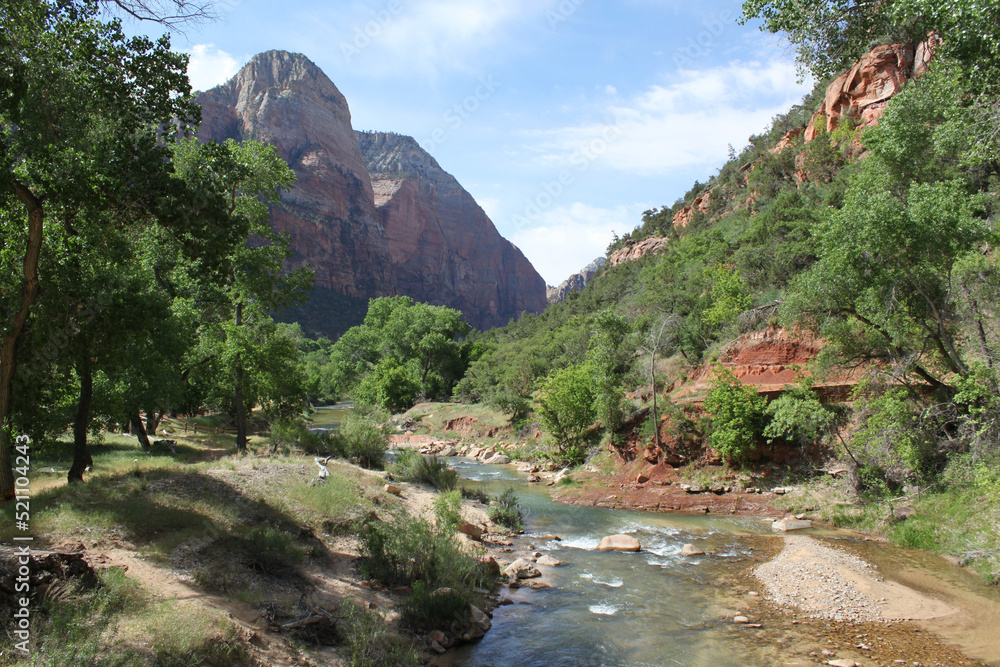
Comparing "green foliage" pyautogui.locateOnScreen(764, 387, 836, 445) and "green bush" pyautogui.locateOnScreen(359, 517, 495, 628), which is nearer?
"green bush" pyautogui.locateOnScreen(359, 517, 495, 628)

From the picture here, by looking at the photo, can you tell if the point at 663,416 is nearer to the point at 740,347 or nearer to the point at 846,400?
the point at 740,347

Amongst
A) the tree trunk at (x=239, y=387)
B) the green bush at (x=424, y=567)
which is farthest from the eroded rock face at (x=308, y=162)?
the green bush at (x=424, y=567)

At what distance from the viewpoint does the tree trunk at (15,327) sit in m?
9.23

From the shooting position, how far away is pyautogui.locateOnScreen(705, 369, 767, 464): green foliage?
21.0 meters

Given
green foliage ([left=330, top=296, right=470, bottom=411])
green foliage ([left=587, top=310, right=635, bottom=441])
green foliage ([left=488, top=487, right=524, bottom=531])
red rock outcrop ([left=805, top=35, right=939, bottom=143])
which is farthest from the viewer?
green foliage ([left=330, top=296, right=470, bottom=411])

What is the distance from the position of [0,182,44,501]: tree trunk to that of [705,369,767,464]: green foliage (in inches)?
834

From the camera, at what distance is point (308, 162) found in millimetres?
181125

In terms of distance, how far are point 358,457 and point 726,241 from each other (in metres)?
36.3

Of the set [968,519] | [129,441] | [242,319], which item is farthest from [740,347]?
[129,441]

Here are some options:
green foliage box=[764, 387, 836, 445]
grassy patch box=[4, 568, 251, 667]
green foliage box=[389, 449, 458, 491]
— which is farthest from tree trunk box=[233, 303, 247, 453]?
green foliage box=[764, 387, 836, 445]

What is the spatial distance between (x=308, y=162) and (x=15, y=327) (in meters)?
190

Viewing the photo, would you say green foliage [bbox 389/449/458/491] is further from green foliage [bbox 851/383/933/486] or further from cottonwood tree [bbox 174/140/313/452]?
green foliage [bbox 851/383/933/486]

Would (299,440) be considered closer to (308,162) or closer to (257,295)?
(257,295)

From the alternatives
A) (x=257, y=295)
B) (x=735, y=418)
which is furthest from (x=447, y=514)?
(x=735, y=418)
